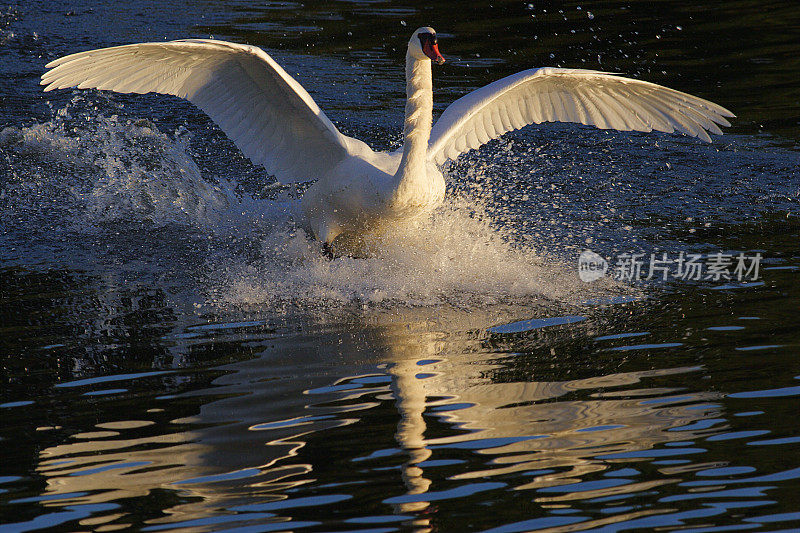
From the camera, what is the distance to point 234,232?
28.3 ft

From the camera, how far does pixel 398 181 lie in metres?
7.05

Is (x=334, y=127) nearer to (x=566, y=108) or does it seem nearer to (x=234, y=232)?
(x=234, y=232)

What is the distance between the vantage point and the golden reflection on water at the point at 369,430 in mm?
4211

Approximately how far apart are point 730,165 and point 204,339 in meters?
5.77

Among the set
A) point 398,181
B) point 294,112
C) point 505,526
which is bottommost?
point 505,526

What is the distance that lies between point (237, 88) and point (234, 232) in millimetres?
1307

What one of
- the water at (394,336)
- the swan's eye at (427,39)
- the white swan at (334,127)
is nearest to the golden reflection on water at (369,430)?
the water at (394,336)

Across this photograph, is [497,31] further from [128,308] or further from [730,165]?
[128,308]

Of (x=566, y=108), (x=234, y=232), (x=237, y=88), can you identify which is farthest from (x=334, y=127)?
(x=566, y=108)

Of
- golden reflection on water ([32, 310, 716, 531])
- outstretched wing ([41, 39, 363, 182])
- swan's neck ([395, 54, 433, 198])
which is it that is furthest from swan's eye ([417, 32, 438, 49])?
golden reflection on water ([32, 310, 716, 531])

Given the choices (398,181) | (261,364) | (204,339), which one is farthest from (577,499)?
(398,181)

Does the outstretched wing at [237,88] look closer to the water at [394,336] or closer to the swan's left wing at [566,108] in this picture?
the water at [394,336]

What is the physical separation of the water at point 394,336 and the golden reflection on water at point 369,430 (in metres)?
0.02

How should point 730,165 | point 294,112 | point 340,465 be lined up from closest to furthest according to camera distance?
point 340,465, point 294,112, point 730,165
